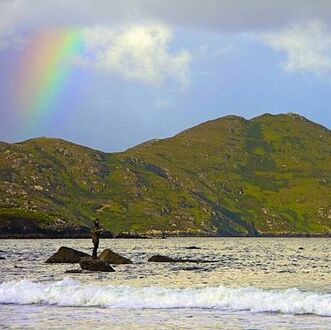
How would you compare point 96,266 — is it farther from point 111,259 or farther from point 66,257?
point 66,257

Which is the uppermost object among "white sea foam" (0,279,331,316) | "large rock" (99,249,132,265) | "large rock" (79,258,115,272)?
"large rock" (99,249,132,265)

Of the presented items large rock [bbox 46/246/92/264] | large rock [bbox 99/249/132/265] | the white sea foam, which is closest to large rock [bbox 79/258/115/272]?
large rock [bbox 99/249/132/265]

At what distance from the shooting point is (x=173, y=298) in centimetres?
3966

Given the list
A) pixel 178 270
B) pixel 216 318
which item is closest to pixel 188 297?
pixel 216 318

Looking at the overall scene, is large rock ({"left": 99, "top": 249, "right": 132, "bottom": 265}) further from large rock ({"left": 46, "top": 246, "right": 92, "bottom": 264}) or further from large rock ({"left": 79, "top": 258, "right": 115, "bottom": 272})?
large rock ({"left": 79, "top": 258, "right": 115, "bottom": 272})

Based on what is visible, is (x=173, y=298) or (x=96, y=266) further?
(x=96, y=266)

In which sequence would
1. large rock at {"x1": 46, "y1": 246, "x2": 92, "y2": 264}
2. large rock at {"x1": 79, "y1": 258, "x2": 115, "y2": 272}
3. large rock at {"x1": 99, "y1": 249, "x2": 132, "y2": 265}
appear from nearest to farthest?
large rock at {"x1": 79, "y1": 258, "x2": 115, "y2": 272}, large rock at {"x1": 99, "y1": 249, "x2": 132, "y2": 265}, large rock at {"x1": 46, "y1": 246, "x2": 92, "y2": 264}

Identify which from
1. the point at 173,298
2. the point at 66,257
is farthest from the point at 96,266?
the point at 173,298

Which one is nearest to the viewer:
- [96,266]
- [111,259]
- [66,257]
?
[96,266]

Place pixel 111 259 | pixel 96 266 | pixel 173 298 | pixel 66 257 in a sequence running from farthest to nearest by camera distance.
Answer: pixel 66 257, pixel 111 259, pixel 96 266, pixel 173 298

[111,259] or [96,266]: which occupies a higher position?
[111,259]

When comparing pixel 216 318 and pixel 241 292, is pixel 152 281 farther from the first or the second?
pixel 216 318

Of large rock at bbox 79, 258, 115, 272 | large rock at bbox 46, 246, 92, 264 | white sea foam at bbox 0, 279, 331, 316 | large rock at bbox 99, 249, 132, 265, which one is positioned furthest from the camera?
large rock at bbox 46, 246, 92, 264

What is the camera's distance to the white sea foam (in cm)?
3578
